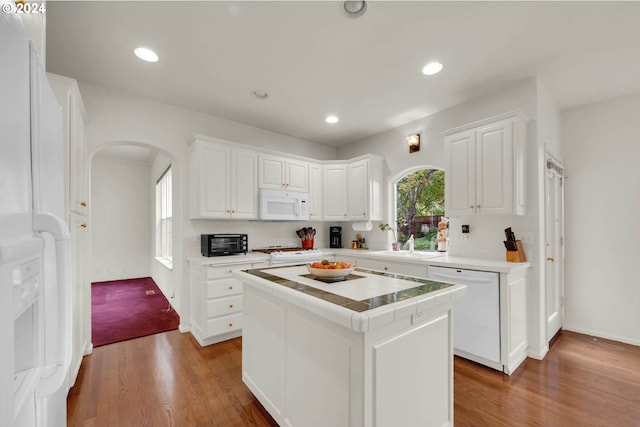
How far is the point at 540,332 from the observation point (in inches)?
107

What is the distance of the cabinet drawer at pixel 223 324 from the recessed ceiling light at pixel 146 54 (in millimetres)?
2591

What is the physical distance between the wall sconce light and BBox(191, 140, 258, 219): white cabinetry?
6.98 feet

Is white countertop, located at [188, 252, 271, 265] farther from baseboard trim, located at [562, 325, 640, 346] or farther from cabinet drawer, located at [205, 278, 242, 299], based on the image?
baseboard trim, located at [562, 325, 640, 346]

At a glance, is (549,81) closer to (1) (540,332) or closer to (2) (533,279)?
(2) (533,279)

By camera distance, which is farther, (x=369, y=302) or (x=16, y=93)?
(x=369, y=302)

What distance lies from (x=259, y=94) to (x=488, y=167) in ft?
8.34

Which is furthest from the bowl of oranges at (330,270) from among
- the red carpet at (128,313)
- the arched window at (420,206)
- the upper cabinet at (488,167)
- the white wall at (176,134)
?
the red carpet at (128,313)

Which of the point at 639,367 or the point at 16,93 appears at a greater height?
the point at 16,93

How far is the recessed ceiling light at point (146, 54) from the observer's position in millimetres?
2362

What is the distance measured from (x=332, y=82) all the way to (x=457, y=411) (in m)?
3.01

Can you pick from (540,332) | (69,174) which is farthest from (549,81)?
(69,174)

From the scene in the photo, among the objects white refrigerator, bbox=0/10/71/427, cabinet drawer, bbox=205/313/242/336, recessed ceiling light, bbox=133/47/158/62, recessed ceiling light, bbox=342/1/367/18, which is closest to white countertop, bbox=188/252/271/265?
cabinet drawer, bbox=205/313/242/336

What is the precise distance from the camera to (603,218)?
3207mm

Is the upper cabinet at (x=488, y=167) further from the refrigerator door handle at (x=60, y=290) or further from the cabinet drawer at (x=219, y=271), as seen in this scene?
the refrigerator door handle at (x=60, y=290)
